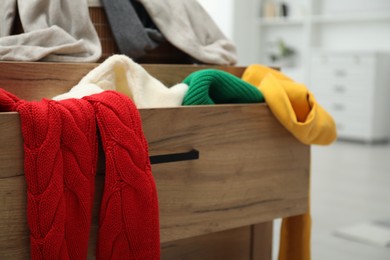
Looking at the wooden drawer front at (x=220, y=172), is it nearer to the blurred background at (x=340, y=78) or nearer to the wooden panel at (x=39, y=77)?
the wooden panel at (x=39, y=77)

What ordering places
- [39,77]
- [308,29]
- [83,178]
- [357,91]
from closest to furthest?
[83,178]
[39,77]
[357,91]
[308,29]

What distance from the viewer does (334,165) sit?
3207mm

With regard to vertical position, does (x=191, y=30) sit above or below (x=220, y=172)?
above

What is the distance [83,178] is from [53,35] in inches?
14.4

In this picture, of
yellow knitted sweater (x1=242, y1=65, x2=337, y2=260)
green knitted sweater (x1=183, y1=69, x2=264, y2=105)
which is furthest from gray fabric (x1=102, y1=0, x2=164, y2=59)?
yellow knitted sweater (x1=242, y1=65, x2=337, y2=260)

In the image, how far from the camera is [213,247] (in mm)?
1223

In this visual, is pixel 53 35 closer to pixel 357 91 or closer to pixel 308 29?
pixel 357 91

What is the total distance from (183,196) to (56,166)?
30 cm

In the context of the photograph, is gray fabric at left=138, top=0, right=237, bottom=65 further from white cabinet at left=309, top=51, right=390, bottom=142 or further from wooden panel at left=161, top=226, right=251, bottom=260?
white cabinet at left=309, top=51, right=390, bottom=142

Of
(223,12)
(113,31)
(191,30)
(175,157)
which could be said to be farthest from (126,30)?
(223,12)

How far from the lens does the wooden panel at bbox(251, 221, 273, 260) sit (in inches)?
51.0

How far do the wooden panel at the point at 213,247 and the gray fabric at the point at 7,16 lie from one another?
55 centimetres

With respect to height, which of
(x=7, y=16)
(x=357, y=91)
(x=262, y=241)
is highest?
(x=7, y=16)

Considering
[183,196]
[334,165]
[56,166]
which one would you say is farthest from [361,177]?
[56,166]
